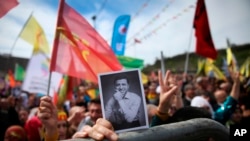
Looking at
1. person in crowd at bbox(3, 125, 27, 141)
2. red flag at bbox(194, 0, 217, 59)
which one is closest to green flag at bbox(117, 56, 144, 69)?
red flag at bbox(194, 0, 217, 59)

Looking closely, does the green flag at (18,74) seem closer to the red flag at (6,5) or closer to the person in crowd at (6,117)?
the person in crowd at (6,117)

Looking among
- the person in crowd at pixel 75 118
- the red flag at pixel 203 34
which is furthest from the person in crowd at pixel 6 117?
the red flag at pixel 203 34

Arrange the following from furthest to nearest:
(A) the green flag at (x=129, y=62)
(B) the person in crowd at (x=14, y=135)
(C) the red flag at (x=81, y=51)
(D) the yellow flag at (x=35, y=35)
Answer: (A) the green flag at (x=129, y=62)
(D) the yellow flag at (x=35, y=35)
(B) the person in crowd at (x=14, y=135)
(C) the red flag at (x=81, y=51)

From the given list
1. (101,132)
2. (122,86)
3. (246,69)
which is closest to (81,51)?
(122,86)

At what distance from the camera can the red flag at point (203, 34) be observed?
19.4 feet

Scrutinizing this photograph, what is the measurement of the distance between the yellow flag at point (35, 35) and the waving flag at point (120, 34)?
5.52 feet

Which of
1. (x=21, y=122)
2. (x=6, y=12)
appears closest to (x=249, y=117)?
(x=6, y=12)

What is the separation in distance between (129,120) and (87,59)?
1963 mm

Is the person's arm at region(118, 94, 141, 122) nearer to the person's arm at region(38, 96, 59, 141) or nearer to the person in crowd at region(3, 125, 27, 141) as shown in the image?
the person's arm at region(38, 96, 59, 141)

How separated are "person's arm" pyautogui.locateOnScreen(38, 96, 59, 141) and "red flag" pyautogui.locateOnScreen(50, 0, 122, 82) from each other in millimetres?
1157

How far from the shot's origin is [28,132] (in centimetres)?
351

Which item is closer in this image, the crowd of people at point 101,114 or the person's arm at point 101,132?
the person's arm at point 101,132

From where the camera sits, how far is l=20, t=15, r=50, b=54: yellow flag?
15.6 feet

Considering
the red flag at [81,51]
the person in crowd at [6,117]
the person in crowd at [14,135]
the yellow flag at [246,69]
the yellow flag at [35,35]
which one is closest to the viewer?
the red flag at [81,51]
